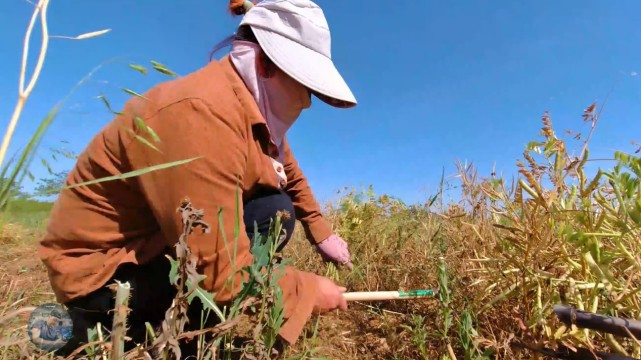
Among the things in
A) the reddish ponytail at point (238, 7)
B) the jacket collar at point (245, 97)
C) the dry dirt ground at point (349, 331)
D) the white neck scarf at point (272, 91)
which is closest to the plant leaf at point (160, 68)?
the jacket collar at point (245, 97)

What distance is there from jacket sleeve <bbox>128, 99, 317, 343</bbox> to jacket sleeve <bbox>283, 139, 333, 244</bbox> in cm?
108

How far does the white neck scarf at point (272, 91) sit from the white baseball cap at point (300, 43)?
0.06 meters

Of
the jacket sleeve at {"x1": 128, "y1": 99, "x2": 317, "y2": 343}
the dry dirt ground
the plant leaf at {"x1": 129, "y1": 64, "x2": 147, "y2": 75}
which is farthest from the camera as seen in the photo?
the dry dirt ground

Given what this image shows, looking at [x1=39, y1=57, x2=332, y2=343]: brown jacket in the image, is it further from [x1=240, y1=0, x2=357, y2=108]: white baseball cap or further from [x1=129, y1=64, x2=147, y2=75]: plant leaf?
[x1=129, y1=64, x2=147, y2=75]: plant leaf

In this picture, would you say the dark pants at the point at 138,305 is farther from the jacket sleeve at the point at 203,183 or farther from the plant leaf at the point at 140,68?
the plant leaf at the point at 140,68

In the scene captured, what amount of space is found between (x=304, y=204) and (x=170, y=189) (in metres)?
1.29

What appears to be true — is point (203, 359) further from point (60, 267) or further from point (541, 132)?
point (541, 132)

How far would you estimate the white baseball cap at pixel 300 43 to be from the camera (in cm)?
156

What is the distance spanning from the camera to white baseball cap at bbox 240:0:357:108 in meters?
1.56

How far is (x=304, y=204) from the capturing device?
252cm

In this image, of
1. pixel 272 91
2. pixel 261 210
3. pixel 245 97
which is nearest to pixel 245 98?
pixel 245 97

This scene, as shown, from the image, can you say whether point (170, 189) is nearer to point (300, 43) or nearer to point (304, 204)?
point (300, 43)

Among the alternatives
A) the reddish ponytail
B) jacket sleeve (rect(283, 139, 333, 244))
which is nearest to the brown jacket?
the reddish ponytail

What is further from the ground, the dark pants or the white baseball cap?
the white baseball cap
